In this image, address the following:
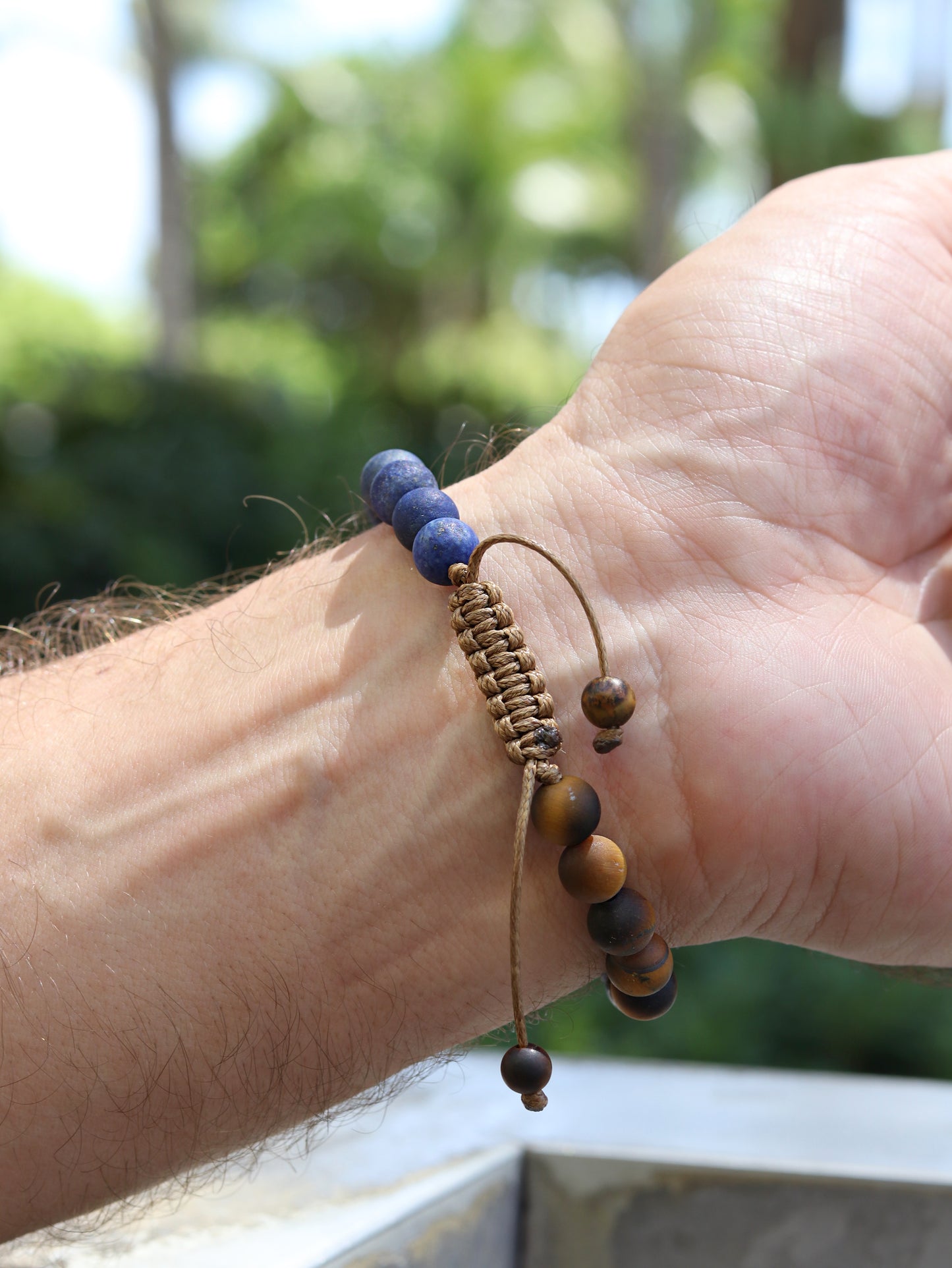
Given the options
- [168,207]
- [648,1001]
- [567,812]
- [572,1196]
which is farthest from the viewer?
[168,207]

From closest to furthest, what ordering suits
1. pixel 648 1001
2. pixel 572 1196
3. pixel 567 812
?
pixel 567 812
pixel 648 1001
pixel 572 1196

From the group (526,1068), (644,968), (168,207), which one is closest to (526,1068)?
(526,1068)

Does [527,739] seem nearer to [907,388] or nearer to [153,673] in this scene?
[153,673]

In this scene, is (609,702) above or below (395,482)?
below

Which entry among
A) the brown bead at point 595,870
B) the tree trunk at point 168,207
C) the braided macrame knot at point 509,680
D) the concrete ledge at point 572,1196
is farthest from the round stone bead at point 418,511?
the tree trunk at point 168,207

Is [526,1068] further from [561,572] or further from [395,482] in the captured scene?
[395,482]

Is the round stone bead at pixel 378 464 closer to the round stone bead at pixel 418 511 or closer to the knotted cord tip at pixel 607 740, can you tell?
the round stone bead at pixel 418 511

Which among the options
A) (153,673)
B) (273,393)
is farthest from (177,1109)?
(273,393)
